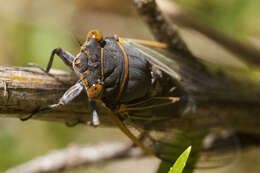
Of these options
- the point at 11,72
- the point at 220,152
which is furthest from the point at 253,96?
the point at 11,72

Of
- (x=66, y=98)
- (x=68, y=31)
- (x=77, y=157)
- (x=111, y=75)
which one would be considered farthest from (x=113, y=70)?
(x=68, y=31)

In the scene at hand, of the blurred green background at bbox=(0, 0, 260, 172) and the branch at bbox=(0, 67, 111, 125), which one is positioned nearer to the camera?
the branch at bbox=(0, 67, 111, 125)

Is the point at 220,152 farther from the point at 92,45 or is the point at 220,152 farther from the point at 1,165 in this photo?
the point at 1,165

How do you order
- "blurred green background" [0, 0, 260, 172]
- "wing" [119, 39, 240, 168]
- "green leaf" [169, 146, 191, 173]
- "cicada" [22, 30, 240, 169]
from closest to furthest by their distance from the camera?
"green leaf" [169, 146, 191, 173], "cicada" [22, 30, 240, 169], "wing" [119, 39, 240, 168], "blurred green background" [0, 0, 260, 172]

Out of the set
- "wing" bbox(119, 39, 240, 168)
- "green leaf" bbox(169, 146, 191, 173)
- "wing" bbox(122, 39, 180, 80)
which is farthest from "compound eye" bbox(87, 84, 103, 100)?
"green leaf" bbox(169, 146, 191, 173)

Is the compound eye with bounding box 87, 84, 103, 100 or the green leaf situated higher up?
the compound eye with bounding box 87, 84, 103, 100

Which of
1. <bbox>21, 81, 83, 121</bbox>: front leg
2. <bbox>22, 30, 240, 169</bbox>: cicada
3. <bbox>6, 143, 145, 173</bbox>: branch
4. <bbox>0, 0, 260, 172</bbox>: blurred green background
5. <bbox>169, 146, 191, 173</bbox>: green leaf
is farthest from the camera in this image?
<bbox>0, 0, 260, 172</bbox>: blurred green background

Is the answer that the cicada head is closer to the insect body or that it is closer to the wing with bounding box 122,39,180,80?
the insect body
